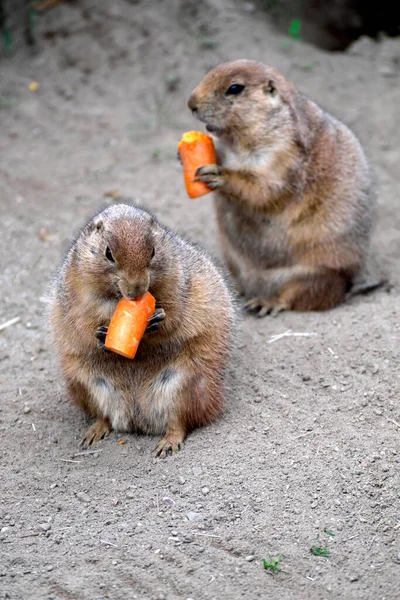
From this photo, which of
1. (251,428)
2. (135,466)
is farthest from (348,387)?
(135,466)

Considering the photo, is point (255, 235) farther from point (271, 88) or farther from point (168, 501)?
point (168, 501)

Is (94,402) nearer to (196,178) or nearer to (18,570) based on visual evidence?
(18,570)

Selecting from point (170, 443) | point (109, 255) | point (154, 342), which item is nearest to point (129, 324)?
point (109, 255)

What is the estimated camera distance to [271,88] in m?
7.48

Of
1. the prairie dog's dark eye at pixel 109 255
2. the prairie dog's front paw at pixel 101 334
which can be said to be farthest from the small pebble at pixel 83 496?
the prairie dog's dark eye at pixel 109 255

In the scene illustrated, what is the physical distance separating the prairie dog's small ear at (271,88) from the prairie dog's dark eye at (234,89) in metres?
0.20

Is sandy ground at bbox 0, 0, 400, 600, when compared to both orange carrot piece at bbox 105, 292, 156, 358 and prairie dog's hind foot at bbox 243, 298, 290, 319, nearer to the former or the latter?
prairie dog's hind foot at bbox 243, 298, 290, 319

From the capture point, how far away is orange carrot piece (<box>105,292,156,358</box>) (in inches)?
197

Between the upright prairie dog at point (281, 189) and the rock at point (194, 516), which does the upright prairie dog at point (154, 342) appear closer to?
the rock at point (194, 516)

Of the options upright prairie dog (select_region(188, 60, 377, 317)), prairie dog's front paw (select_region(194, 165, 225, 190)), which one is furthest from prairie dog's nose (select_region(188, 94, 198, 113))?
prairie dog's front paw (select_region(194, 165, 225, 190))

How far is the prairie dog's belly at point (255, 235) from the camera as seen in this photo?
7805mm

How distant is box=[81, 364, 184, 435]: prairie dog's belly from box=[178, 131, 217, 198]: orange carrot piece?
225 centimetres

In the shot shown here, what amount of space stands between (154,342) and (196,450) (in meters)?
0.73

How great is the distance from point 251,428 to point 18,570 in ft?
5.91
